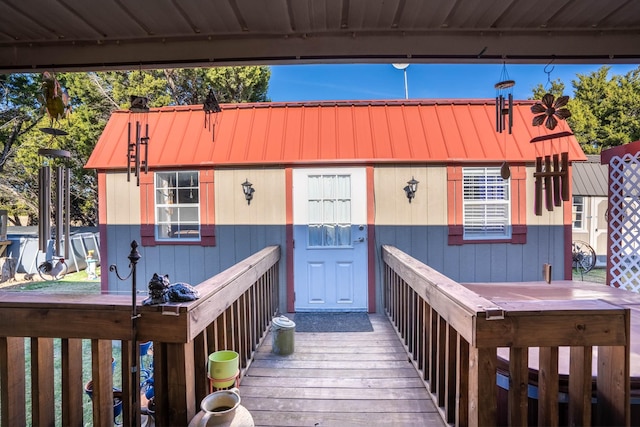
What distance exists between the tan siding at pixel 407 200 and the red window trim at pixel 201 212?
8.36 ft

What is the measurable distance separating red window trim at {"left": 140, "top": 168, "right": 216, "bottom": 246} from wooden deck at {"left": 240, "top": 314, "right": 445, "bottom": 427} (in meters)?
2.35

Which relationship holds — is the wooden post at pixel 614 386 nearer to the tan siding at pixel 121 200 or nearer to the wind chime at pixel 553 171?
the wind chime at pixel 553 171

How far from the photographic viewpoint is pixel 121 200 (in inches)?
214

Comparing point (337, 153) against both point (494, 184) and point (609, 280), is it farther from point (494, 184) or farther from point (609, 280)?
point (609, 280)

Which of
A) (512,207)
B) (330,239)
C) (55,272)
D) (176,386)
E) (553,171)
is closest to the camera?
(176,386)

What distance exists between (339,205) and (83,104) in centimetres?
986

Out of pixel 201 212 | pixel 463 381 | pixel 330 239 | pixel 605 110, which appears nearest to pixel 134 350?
pixel 463 381

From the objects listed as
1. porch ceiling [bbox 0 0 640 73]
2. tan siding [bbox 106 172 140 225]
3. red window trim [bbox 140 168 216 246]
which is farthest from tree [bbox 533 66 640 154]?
tan siding [bbox 106 172 140 225]

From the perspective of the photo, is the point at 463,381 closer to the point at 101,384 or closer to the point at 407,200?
the point at 101,384

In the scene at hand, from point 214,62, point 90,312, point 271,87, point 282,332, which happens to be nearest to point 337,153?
point 282,332

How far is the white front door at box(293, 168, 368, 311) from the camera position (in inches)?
193

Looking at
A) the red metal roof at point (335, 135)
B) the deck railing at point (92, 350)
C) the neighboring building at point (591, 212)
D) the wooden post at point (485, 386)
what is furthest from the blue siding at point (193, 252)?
the neighboring building at point (591, 212)

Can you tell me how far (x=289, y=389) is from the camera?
2520mm

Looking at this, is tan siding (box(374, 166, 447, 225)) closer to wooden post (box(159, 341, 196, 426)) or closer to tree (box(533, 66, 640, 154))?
wooden post (box(159, 341, 196, 426))
